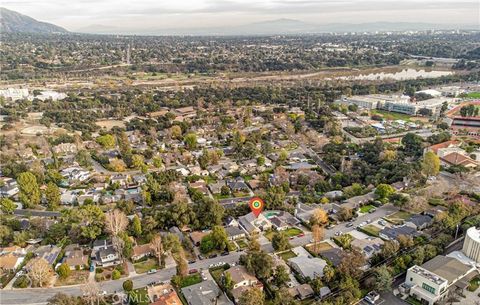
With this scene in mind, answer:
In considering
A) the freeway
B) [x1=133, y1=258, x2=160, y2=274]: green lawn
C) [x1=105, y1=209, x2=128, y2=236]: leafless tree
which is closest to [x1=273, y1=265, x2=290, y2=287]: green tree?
the freeway

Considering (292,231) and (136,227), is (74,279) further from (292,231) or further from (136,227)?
(292,231)

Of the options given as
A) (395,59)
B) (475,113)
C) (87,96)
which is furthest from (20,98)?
(395,59)

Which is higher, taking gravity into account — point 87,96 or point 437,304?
point 87,96

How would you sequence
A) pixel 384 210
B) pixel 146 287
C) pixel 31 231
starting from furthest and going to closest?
pixel 384 210 < pixel 31 231 < pixel 146 287

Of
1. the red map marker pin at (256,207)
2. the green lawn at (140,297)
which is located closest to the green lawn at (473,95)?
the red map marker pin at (256,207)

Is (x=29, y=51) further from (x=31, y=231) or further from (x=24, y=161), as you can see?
(x=31, y=231)

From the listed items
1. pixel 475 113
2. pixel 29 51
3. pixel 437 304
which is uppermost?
pixel 29 51

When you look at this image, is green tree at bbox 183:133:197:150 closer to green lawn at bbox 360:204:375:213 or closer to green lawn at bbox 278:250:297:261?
green lawn at bbox 360:204:375:213
